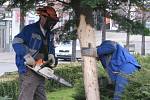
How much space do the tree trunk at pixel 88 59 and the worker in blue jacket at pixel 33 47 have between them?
53 cm

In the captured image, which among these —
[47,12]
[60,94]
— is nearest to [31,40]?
[47,12]

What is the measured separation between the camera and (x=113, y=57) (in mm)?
6074

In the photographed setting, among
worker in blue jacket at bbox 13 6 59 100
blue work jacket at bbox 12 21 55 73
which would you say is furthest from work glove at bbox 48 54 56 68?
blue work jacket at bbox 12 21 55 73

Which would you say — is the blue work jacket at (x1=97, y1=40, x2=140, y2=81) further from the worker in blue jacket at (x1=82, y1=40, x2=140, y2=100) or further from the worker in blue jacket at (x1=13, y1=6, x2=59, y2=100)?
the worker in blue jacket at (x1=13, y1=6, x2=59, y2=100)

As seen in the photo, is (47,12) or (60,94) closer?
(47,12)

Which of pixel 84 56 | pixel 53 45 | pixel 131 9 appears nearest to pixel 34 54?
pixel 53 45

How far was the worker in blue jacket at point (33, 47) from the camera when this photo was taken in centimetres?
619

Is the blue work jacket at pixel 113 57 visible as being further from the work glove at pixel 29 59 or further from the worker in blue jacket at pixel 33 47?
the work glove at pixel 29 59

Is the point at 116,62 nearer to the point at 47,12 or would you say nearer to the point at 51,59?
the point at 51,59

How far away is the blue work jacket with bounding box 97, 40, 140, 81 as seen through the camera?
19.7 ft

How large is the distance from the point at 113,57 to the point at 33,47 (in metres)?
1.05

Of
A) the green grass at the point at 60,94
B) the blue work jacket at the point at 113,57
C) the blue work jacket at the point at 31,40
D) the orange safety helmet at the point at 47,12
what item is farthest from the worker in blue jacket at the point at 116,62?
the green grass at the point at 60,94

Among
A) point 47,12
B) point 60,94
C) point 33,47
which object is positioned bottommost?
point 60,94

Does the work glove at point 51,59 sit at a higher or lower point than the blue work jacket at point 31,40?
lower
